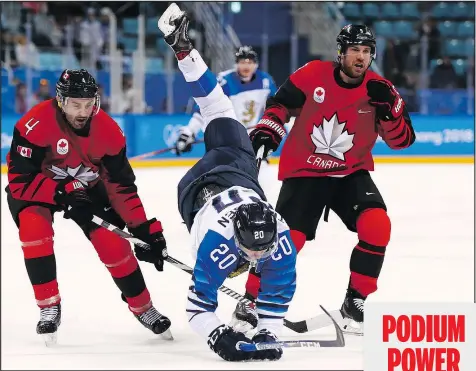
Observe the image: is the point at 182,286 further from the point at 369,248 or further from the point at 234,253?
the point at 234,253

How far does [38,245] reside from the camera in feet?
12.2

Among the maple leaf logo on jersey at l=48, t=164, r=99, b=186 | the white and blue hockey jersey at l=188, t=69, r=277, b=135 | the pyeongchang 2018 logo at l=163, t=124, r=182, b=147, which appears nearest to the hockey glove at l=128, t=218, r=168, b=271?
the maple leaf logo on jersey at l=48, t=164, r=99, b=186

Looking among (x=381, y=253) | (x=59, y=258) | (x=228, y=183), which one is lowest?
(x=59, y=258)

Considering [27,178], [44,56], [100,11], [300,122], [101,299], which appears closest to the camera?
[27,178]

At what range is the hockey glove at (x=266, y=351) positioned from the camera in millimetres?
3168

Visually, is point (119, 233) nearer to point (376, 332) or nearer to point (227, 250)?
point (227, 250)

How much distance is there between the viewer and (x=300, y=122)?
3.98 m

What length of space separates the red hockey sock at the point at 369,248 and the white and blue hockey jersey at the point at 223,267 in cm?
59

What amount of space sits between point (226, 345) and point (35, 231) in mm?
921

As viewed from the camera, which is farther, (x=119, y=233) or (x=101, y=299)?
(x=101, y=299)

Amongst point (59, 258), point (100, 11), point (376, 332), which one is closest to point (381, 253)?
point (376, 332)

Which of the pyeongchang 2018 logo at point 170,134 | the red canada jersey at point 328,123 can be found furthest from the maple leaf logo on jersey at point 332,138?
the pyeongchang 2018 logo at point 170,134

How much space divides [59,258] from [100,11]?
16.9 ft

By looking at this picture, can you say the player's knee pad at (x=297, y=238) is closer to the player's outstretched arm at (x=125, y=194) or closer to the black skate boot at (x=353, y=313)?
the black skate boot at (x=353, y=313)
